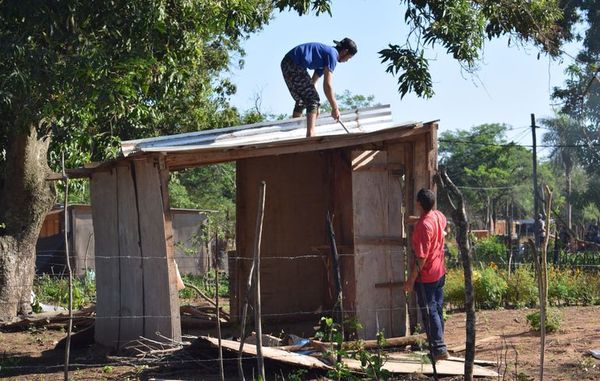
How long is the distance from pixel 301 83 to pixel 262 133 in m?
0.95

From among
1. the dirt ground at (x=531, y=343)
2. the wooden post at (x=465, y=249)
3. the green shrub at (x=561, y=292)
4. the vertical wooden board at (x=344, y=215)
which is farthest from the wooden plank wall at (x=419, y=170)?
the green shrub at (x=561, y=292)

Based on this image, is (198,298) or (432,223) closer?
(432,223)

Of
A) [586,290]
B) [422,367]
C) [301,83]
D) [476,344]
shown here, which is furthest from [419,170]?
[586,290]

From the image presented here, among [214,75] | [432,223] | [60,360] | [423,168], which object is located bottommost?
[60,360]

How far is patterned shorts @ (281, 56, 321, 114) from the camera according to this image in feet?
35.3

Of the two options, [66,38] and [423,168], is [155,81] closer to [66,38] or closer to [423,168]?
[66,38]

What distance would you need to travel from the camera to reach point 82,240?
26766 millimetres

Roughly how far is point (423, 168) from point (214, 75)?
11.9 m

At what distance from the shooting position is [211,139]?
10977 mm

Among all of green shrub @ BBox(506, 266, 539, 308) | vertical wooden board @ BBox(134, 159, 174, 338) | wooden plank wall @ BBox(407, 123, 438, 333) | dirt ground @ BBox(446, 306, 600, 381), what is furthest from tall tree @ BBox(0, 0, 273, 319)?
green shrub @ BBox(506, 266, 539, 308)

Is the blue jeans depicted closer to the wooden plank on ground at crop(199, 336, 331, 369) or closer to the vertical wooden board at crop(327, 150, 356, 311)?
the wooden plank on ground at crop(199, 336, 331, 369)

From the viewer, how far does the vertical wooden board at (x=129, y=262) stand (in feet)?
34.0

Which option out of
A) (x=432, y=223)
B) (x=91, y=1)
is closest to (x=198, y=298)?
(x=91, y=1)

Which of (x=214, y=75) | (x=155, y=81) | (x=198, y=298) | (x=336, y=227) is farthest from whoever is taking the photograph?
(x=214, y=75)
